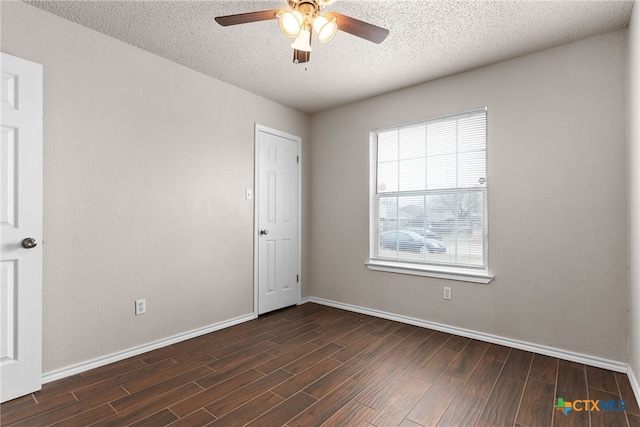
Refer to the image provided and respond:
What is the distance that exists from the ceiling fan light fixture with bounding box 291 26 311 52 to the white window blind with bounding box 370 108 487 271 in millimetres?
1908

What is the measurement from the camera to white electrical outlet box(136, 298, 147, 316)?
2715 millimetres

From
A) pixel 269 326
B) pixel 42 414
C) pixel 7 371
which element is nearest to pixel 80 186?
pixel 7 371

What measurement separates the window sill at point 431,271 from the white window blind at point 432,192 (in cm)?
6

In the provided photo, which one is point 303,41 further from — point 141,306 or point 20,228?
point 141,306

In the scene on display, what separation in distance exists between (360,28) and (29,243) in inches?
98.6

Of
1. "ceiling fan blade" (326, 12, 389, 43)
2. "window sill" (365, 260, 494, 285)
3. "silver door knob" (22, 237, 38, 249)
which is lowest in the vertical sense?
"window sill" (365, 260, 494, 285)

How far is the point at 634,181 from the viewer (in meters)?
2.15

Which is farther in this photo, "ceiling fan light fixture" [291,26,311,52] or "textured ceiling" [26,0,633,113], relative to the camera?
"textured ceiling" [26,0,633,113]

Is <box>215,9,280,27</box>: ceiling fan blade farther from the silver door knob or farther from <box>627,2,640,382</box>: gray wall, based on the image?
→ <box>627,2,640,382</box>: gray wall

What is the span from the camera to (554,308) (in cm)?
266

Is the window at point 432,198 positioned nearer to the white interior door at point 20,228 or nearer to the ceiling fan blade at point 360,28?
the ceiling fan blade at point 360,28

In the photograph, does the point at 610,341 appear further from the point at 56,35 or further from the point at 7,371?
the point at 56,35

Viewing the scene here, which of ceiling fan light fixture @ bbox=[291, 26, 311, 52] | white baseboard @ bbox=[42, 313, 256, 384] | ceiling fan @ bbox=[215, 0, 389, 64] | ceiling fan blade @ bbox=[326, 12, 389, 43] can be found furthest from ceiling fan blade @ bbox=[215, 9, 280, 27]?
white baseboard @ bbox=[42, 313, 256, 384]

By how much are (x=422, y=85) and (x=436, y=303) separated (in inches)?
90.5
